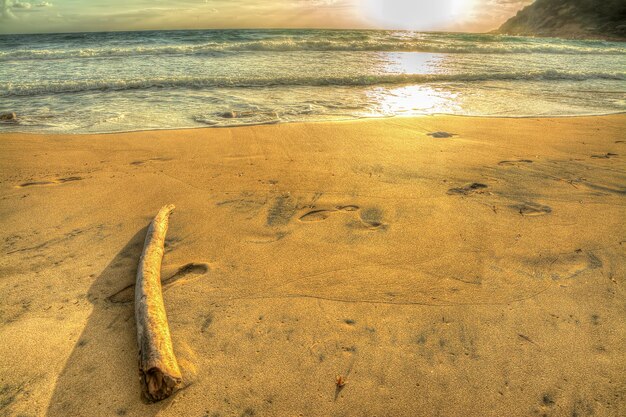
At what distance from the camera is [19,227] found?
151 inches

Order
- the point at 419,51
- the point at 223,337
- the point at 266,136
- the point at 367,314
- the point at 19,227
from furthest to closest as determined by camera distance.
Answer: the point at 419,51 < the point at 266,136 < the point at 19,227 < the point at 367,314 < the point at 223,337

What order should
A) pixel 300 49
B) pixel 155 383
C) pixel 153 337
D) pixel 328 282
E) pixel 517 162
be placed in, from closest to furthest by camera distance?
pixel 155 383 → pixel 153 337 → pixel 328 282 → pixel 517 162 → pixel 300 49

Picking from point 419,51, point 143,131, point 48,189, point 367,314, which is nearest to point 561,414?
point 367,314

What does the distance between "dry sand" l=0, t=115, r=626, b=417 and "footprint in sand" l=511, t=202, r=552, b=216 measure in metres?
0.02

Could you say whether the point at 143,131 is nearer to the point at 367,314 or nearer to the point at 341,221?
the point at 341,221

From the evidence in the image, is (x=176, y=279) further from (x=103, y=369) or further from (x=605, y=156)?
(x=605, y=156)

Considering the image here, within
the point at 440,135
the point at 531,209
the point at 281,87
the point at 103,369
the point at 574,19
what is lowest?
the point at 103,369

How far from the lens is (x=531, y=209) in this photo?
13.4 ft

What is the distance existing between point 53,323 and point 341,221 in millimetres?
2591

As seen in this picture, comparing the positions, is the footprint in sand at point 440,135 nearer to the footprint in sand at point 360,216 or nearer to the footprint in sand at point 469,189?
the footprint in sand at point 469,189

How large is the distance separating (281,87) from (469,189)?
7877 millimetres

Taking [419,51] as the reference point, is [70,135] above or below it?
below

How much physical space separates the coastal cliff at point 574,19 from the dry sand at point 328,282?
44.5 m

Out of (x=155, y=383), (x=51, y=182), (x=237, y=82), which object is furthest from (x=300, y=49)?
(x=155, y=383)
